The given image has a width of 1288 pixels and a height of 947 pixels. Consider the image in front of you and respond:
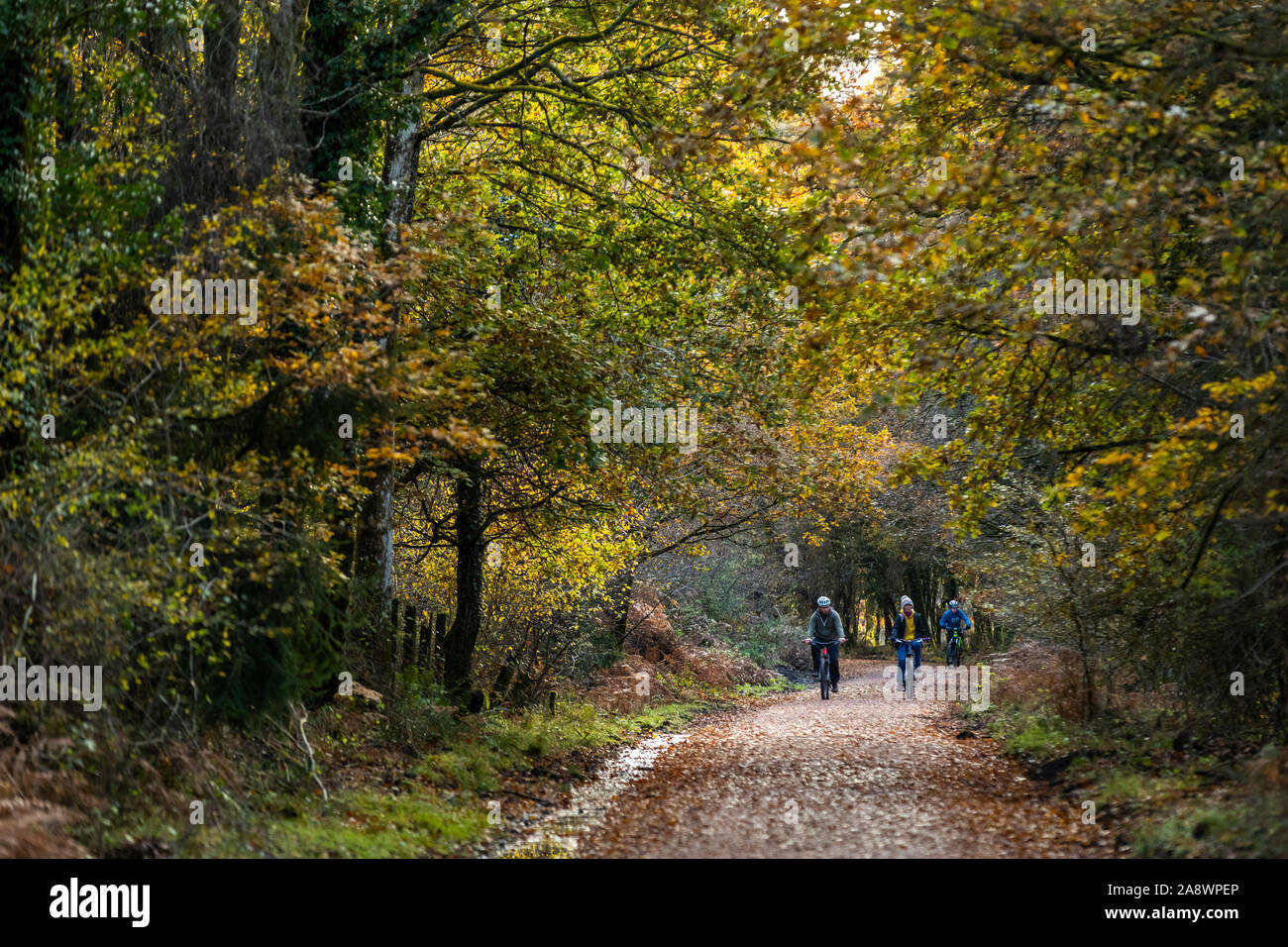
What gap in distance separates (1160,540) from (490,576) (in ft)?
32.4

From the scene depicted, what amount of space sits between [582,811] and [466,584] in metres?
5.57

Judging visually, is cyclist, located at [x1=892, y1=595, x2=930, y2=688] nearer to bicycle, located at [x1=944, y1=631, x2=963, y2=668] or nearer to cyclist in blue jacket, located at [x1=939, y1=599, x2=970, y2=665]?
cyclist in blue jacket, located at [x1=939, y1=599, x2=970, y2=665]

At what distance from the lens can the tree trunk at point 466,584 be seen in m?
14.6

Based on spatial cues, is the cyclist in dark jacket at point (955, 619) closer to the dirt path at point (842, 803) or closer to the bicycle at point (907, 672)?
the bicycle at point (907, 672)

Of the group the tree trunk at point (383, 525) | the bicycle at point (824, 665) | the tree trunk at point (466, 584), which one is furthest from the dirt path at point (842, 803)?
the bicycle at point (824, 665)

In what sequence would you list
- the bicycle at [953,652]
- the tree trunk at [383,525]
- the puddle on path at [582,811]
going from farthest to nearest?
1. the bicycle at [953,652]
2. the tree trunk at [383,525]
3. the puddle on path at [582,811]

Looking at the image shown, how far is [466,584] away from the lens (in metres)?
15.0

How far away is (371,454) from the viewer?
25.8 feet

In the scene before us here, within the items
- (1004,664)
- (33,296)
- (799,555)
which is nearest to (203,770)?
(33,296)

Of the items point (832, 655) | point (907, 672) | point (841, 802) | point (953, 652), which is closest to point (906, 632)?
point (832, 655)

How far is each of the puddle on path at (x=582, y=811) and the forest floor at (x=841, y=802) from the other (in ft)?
0.27

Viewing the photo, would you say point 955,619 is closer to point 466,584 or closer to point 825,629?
point 825,629

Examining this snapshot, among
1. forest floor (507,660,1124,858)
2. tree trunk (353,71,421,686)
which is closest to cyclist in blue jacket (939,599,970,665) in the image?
forest floor (507,660,1124,858)

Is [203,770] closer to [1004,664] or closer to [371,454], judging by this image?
[371,454]
